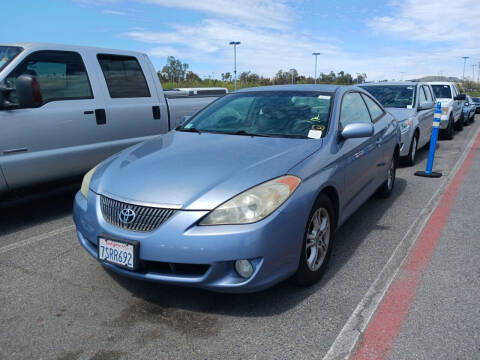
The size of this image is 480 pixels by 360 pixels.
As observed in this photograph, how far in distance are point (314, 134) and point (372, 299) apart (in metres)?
1.40

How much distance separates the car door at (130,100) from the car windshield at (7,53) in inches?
37.5

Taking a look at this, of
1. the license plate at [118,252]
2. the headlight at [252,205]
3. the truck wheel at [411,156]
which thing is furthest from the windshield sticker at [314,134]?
the truck wheel at [411,156]

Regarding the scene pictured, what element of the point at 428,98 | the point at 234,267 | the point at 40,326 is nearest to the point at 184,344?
A: the point at 234,267

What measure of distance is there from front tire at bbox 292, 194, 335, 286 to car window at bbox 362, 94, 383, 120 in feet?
6.96

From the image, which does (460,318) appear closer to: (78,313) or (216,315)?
(216,315)

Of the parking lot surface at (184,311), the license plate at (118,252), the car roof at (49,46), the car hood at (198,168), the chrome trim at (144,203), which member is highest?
the car roof at (49,46)

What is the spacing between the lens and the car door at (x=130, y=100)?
5.27 meters

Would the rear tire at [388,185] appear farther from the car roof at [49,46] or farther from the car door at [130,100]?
the car roof at [49,46]

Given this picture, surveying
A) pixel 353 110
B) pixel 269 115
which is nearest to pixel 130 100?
pixel 269 115

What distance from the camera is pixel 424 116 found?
8.46 m

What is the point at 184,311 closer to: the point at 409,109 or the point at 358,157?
the point at 358,157

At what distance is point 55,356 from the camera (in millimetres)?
2357

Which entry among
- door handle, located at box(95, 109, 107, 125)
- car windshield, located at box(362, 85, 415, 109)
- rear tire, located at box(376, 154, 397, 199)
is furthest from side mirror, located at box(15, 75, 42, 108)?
car windshield, located at box(362, 85, 415, 109)

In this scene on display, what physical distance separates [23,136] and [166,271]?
8.67 feet
